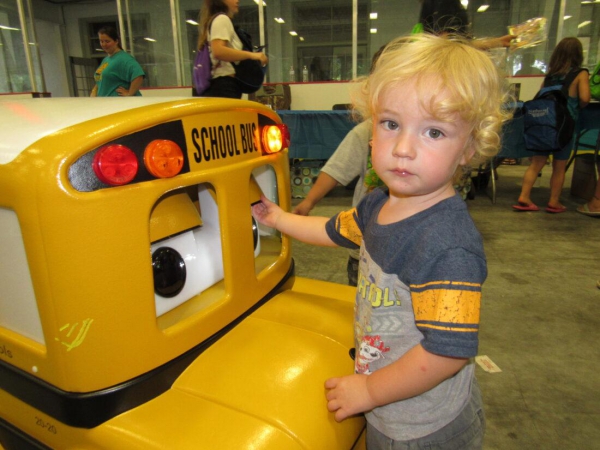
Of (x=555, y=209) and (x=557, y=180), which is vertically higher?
(x=557, y=180)

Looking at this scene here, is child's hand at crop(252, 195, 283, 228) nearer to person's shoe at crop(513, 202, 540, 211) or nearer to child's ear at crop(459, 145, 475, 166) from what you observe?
child's ear at crop(459, 145, 475, 166)

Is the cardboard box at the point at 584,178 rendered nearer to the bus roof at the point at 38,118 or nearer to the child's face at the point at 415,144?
the child's face at the point at 415,144

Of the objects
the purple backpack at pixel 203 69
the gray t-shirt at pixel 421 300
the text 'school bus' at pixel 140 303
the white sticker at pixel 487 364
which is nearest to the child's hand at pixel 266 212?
the text 'school bus' at pixel 140 303

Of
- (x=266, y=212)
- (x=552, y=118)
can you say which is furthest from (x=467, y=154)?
(x=552, y=118)

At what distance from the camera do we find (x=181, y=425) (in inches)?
27.1

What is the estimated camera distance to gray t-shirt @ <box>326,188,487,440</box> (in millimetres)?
588

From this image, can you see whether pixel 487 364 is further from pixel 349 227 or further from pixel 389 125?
pixel 389 125

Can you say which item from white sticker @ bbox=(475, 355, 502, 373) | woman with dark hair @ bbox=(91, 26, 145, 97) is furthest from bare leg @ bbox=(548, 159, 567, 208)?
woman with dark hair @ bbox=(91, 26, 145, 97)

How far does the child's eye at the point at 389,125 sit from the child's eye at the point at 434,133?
50 millimetres

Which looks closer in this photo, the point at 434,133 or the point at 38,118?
the point at 434,133

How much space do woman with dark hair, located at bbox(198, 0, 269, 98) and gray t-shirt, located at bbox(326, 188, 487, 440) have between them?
1467 millimetres

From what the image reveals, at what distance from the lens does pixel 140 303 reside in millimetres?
731

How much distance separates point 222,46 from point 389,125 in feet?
5.19

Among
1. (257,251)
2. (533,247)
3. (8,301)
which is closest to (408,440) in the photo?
(257,251)
